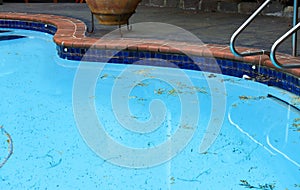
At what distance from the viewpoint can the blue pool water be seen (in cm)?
253

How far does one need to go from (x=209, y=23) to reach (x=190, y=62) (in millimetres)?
1611

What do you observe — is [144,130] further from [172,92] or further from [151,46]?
[151,46]

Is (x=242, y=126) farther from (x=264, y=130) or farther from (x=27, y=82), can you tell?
(x=27, y=82)

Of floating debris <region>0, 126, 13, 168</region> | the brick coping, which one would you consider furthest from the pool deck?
floating debris <region>0, 126, 13, 168</region>

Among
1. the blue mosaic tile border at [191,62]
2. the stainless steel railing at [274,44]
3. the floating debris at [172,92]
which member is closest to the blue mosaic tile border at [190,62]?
the blue mosaic tile border at [191,62]

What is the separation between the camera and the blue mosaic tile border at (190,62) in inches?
144

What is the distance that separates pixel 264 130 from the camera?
3.10 m

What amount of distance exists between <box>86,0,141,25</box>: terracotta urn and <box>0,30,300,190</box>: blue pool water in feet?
2.06

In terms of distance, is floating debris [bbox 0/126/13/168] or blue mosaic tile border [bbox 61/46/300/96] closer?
floating debris [bbox 0/126/13/168]

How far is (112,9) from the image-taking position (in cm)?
493

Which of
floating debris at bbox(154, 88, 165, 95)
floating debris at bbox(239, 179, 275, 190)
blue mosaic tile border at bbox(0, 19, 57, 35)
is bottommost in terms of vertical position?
floating debris at bbox(239, 179, 275, 190)

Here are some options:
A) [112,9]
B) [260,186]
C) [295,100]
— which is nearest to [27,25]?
[112,9]

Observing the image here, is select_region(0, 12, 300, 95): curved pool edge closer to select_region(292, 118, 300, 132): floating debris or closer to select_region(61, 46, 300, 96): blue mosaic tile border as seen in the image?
select_region(61, 46, 300, 96): blue mosaic tile border

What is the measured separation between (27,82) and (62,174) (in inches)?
83.0
